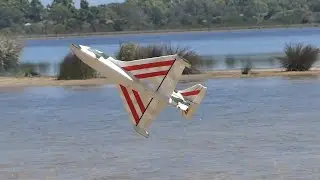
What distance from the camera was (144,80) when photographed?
1306 centimetres

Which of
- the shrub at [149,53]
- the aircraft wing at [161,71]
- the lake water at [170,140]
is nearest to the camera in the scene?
the aircraft wing at [161,71]

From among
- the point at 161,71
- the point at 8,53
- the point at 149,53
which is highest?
the point at 161,71

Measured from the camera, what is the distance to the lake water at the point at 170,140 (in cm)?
1666

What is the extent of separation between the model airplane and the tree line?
140m

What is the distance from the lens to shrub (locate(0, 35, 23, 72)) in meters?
48.4

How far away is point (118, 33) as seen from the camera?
6112 inches

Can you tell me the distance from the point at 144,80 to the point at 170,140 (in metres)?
7.24

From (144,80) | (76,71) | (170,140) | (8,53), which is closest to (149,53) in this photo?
(76,71)

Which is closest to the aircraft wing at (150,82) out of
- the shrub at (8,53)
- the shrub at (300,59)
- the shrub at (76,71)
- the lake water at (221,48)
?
the shrub at (76,71)

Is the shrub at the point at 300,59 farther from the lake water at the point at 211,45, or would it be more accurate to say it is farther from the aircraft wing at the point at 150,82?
the aircraft wing at the point at 150,82

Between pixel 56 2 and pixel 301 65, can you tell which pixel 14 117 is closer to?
pixel 301 65

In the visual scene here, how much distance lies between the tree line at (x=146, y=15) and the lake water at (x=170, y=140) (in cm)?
12608

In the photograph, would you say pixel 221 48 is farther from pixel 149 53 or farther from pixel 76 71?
pixel 76 71

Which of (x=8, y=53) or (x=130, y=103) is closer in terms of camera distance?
(x=130, y=103)
